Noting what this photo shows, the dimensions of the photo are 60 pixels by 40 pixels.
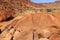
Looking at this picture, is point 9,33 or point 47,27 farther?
point 9,33

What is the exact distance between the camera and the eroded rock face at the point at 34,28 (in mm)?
7988

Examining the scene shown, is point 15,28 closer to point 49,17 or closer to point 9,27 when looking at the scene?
point 9,27

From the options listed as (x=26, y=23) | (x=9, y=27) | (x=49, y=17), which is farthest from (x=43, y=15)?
(x=9, y=27)

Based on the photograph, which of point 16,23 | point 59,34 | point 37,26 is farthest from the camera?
point 16,23

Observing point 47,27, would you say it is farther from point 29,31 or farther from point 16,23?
point 16,23

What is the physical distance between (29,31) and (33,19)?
84cm

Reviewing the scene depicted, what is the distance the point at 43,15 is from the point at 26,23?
81cm

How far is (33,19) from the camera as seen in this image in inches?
348

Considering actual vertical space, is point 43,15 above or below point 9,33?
above

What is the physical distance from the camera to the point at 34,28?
820cm

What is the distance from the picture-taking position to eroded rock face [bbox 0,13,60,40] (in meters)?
7.99

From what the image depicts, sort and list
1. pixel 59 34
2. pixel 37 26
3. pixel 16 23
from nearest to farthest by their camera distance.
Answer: pixel 59 34 < pixel 37 26 < pixel 16 23

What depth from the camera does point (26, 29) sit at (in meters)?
8.27

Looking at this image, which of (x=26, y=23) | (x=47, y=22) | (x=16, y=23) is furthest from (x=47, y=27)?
(x=16, y=23)
